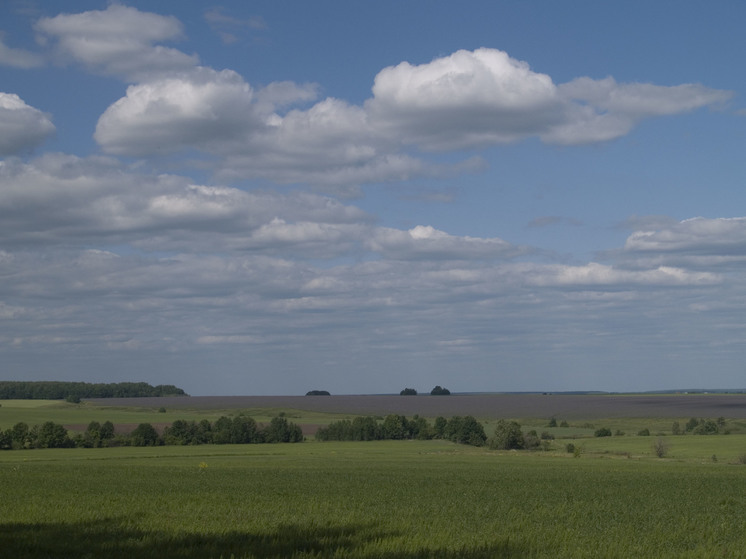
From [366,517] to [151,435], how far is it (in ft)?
264

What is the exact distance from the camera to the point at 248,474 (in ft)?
139

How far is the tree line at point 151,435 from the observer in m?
92.7

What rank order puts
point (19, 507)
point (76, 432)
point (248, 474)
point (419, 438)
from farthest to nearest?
point (419, 438)
point (76, 432)
point (248, 474)
point (19, 507)

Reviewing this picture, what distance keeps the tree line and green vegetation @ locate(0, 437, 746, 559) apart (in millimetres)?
58430

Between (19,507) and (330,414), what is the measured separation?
143322mm

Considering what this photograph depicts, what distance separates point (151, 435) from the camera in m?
97.7

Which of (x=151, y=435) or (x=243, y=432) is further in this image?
(x=243, y=432)

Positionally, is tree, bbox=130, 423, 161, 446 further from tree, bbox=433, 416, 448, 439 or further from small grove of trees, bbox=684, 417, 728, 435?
small grove of trees, bbox=684, 417, 728, 435

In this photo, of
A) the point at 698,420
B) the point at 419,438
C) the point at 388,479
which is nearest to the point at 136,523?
the point at 388,479

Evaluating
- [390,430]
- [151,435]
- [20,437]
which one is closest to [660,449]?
[390,430]

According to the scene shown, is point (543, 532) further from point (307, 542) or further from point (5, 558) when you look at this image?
point (5, 558)

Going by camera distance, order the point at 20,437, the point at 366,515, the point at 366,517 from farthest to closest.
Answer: the point at 20,437, the point at 366,515, the point at 366,517

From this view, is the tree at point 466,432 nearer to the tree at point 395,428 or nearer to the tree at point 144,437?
the tree at point 395,428

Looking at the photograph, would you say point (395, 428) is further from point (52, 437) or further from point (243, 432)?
point (52, 437)
